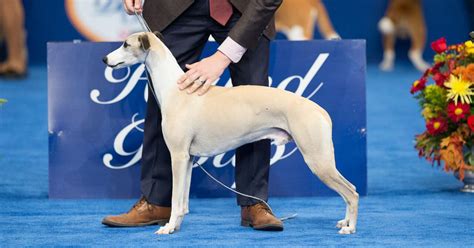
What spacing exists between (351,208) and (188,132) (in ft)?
2.61

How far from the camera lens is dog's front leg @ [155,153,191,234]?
432 centimetres

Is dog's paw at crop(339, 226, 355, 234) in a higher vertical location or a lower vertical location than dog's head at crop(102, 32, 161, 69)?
lower

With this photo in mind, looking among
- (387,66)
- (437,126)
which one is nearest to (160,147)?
(437,126)

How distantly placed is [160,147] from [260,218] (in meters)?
0.60

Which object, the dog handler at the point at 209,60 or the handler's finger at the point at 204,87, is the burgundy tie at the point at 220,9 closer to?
the dog handler at the point at 209,60

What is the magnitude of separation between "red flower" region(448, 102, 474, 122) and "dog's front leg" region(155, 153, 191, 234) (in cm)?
168

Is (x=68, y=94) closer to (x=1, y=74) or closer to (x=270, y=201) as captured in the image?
(x=270, y=201)

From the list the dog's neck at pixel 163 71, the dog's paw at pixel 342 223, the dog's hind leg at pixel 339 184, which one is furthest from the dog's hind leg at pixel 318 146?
the dog's neck at pixel 163 71

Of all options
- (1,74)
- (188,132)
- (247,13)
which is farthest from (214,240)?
(1,74)

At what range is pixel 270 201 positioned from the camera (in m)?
5.28

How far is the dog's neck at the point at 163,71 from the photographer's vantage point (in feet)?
14.3

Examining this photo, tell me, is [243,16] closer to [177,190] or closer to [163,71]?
[163,71]

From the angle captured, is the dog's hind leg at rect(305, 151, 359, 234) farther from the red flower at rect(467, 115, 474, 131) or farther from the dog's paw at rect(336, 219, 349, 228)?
the red flower at rect(467, 115, 474, 131)

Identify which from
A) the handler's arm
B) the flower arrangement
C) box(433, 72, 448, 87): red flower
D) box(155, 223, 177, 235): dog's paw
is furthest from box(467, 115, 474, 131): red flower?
box(155, 223, 177, 235): dog's paw
